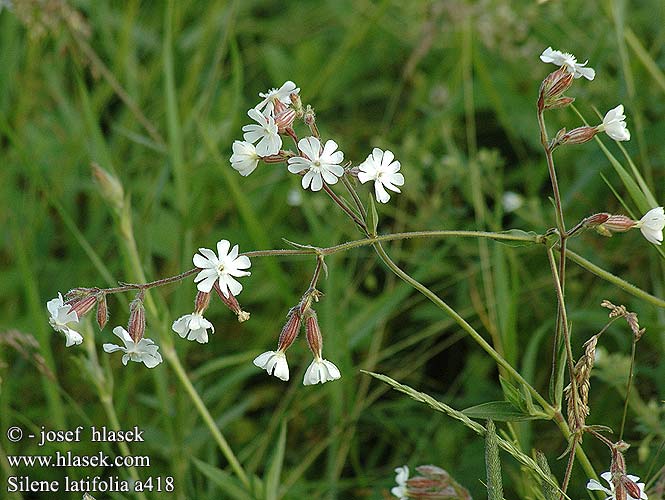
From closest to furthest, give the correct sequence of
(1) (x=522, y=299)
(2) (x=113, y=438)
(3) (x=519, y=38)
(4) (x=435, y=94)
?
1. (2) (x=113, y=438)
2. (1) (x=522, y=299)
3. (4) (x=435, y=94)
4. (3) (x=519, y=38)

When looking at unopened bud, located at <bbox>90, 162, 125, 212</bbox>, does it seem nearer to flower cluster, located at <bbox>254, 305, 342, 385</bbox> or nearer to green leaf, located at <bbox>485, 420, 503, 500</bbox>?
flower cluster, located at <bbox>254, 305, 342, 385</bbox>

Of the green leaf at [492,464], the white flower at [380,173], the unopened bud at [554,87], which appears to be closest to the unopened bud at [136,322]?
the white flower at [380,173]

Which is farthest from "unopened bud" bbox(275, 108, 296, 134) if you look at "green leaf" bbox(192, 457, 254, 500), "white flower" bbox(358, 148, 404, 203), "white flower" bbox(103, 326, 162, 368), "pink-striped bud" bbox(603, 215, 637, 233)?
"green leaf" bbox(192, 457, 254, 500)

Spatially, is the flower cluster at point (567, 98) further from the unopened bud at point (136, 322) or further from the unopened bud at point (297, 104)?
the unopened bud at point (136, 322)

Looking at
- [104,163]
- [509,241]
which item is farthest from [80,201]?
[509,241]

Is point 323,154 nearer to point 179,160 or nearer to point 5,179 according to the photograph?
point 179,160

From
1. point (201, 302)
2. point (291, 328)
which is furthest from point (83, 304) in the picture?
point (291, 328)
